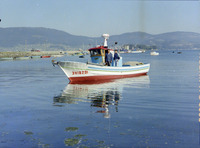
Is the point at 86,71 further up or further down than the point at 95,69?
further down

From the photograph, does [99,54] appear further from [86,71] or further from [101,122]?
[101,122]

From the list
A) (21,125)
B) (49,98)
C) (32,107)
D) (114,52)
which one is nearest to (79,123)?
(21,125)

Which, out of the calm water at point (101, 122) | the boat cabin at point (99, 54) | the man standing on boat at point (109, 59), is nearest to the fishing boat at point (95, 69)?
the boat cabin at point (99, 54)

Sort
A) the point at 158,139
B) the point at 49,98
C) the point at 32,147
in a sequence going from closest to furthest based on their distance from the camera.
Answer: the point at 32,147 → the point at 158,139 → the point at 49,98

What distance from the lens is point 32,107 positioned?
62.3 feet

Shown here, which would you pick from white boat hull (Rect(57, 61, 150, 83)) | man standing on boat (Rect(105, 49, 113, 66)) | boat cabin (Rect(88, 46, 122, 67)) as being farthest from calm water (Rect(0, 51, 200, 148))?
boat cabin (Rect(88, 46, 122, 67))

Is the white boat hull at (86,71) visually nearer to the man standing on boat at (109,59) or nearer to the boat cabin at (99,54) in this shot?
the man standing on boat at (109,59)

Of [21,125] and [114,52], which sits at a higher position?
[114,52]

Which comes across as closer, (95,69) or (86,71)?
(86,71)

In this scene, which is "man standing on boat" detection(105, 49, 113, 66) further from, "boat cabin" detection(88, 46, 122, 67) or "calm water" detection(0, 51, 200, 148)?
"calm water" detection(0, 51, 200, 148)

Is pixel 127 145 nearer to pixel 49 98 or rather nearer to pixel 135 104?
pixel 135 104

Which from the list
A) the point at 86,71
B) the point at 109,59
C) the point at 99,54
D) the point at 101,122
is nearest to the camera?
the point at 101,122

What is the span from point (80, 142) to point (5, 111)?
876cm

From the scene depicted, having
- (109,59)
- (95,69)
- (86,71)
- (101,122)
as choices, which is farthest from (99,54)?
(101,122)
